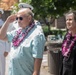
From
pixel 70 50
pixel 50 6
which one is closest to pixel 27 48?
pixel 70 50

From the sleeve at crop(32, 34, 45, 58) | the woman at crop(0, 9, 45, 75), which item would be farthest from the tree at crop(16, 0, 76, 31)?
the sleeve at crop(32, 34, 45, 58)

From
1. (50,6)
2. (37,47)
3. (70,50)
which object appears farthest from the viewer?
(50,6)

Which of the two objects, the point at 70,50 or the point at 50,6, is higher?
the point at 50,6

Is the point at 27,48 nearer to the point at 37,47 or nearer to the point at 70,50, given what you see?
the point at 37,47

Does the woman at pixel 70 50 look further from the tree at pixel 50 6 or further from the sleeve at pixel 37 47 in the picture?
the tree at pixel 50 6

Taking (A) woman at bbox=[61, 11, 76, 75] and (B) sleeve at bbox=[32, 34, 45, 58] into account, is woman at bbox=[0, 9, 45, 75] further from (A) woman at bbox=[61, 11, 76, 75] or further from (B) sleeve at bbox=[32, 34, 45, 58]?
(A) woman at bbox=[61, 11, 76, 75]

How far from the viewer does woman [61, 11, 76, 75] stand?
4.00 m

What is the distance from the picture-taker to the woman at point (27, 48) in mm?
3736

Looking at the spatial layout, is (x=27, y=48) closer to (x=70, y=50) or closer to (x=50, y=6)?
(x=70, y=50)

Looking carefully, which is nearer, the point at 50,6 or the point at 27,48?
the point at 27,48

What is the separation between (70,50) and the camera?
4.01m

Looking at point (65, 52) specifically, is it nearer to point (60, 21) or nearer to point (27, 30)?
point (27, 30)

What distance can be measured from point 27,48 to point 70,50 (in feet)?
1.95

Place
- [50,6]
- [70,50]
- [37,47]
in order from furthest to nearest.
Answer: [50,6] → [70,50] → [37,47]
